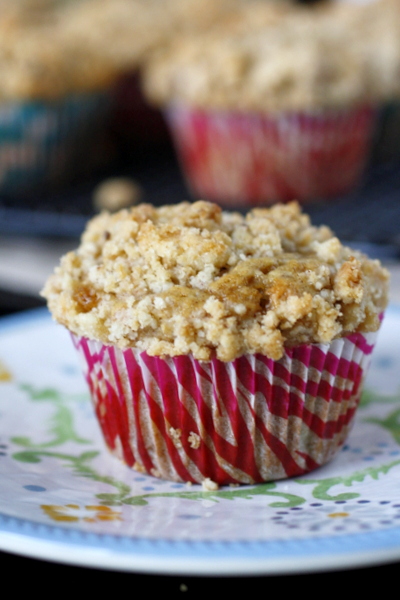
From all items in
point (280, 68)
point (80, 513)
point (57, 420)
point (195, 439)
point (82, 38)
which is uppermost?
point (82, 38)

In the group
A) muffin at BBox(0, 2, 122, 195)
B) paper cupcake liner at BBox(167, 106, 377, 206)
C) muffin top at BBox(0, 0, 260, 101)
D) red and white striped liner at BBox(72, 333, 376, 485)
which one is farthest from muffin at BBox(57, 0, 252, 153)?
red and white striped liner at BBox(72, 333, 376, 485)

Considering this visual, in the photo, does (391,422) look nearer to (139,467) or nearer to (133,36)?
(139,467)

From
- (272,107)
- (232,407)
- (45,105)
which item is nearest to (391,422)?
(232,407)

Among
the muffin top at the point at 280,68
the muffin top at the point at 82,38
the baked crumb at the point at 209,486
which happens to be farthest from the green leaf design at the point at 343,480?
the muffin top at the point at 82,38

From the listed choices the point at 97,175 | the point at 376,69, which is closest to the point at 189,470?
the point at 376,69

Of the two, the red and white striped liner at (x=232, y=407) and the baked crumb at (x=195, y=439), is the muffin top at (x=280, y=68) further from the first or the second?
the baked crumb at (x=195, y=439)

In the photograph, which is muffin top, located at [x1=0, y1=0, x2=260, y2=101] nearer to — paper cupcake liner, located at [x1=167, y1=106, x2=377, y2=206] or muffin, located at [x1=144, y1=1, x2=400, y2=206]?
muffin, located at [x1=144, y1=1, x2=400, y2=206]

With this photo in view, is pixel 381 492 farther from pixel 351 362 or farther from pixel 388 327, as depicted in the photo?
pixel 388 327

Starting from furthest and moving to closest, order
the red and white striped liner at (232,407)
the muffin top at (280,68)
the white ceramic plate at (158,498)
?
1. the muffin top at (280,68)
2. the red and white striped liner at (232,407)
3. the white ceramic plate at (158,498)
